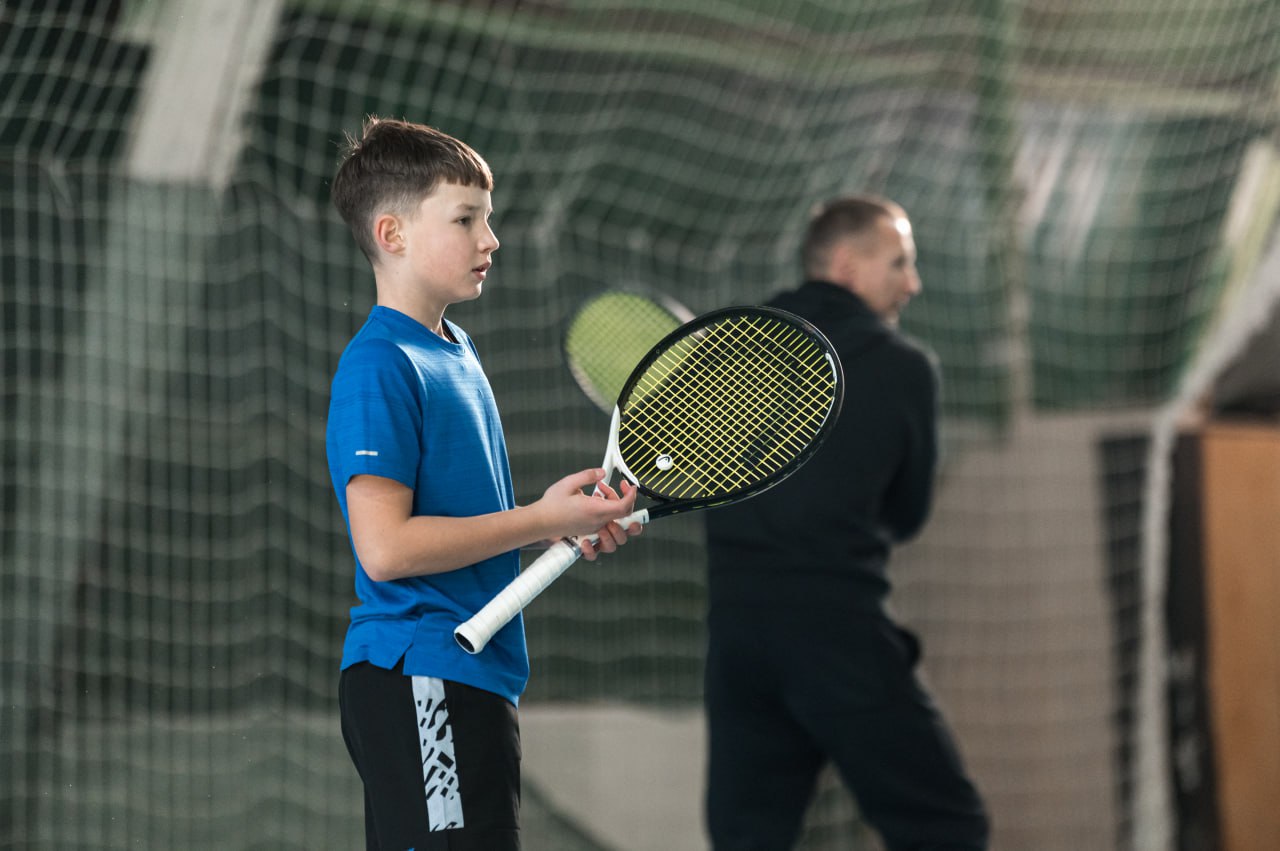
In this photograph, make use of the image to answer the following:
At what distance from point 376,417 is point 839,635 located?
1.35 metres

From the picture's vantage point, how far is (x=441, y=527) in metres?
1.59

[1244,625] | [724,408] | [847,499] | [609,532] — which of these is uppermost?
[724,408]

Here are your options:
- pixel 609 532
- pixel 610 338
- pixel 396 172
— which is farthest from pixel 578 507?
pixel 610 338

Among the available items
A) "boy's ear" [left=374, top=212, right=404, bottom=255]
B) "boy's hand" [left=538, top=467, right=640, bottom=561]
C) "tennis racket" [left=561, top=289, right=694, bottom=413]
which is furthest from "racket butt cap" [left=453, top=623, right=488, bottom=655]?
"tennis racket" [left=561, top=289, right=694, bottom=413]

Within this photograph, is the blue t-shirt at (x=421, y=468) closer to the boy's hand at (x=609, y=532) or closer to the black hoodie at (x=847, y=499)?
the boy's hand at (x=609, y=532)

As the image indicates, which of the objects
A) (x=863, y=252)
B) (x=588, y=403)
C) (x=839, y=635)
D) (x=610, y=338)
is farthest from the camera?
(x=588, y=403)

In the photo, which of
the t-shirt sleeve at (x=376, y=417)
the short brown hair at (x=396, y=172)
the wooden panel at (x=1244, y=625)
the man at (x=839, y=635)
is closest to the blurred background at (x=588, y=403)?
the wooden panel at (x=1244, y=625)

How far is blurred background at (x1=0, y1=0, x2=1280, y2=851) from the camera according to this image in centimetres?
344

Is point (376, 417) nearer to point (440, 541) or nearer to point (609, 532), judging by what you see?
point (440, 541)

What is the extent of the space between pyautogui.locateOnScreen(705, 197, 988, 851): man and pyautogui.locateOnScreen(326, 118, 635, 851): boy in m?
1.04

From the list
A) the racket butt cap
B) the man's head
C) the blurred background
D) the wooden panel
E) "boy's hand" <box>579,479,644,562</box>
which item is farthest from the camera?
the wooden panel

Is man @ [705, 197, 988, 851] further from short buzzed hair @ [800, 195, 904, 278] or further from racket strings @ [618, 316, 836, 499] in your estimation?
racket strings @ [618, 316, 836, 499]

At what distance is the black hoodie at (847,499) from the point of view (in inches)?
107

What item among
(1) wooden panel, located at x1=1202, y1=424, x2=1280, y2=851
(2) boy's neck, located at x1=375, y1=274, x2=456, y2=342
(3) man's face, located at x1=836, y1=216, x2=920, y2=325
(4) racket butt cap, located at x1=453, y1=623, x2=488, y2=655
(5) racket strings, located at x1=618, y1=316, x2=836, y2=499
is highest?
(3) man's face, located at x1=836, y1=216, x2=920, y2=325
